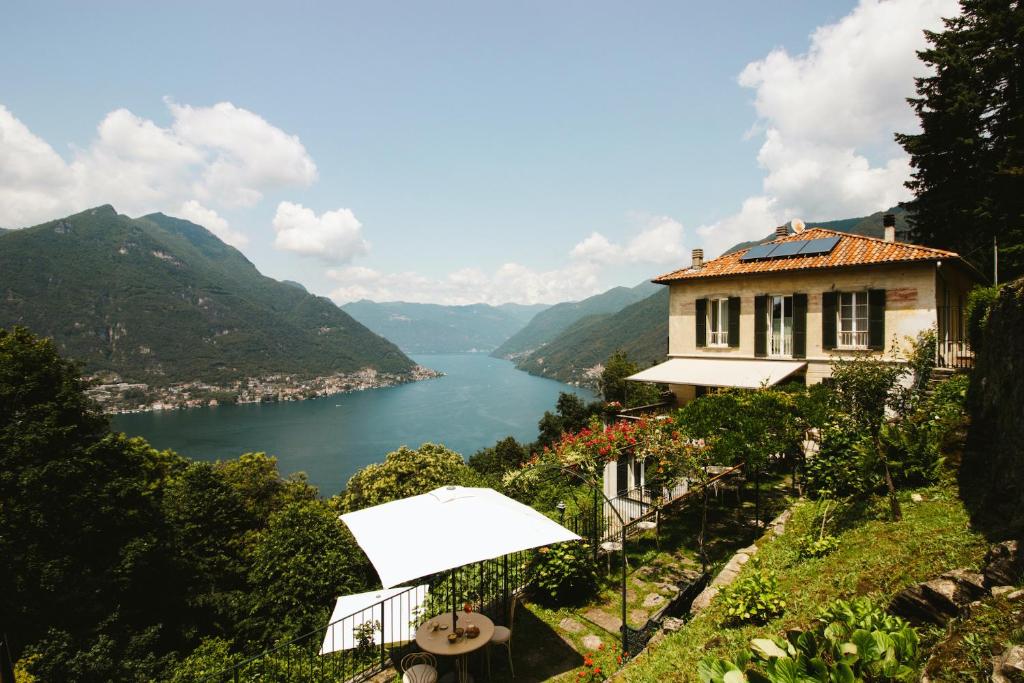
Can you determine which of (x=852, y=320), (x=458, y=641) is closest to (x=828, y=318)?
(x=852, y=320)

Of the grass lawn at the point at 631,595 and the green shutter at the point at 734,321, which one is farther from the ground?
the green shutter at the point at 734,321

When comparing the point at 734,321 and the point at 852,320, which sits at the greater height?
the point at 734,321

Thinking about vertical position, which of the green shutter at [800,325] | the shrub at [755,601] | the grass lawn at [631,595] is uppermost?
the green shutter at [800,325]

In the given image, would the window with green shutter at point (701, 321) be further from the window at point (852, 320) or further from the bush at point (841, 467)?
the bush at point (841, 467)

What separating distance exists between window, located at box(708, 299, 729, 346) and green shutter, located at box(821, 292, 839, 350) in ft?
9.66

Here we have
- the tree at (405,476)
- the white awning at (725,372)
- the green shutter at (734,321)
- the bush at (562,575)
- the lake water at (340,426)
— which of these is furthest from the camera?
the lake water at (340,426)

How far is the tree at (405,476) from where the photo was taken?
1936cm

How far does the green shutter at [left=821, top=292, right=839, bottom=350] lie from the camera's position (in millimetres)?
14047

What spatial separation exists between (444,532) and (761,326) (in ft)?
46.5

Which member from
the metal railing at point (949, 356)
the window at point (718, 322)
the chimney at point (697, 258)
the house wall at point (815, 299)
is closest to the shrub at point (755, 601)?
the house wall at point (815, 299)

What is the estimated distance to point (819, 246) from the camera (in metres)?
15.2

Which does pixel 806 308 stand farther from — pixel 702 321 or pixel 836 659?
pixel 836 659

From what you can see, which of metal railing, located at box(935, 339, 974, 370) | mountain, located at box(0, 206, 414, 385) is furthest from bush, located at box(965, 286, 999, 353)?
mountain, located at box(0, 206, 414, 385)

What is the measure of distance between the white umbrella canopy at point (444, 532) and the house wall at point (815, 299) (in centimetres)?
1086
